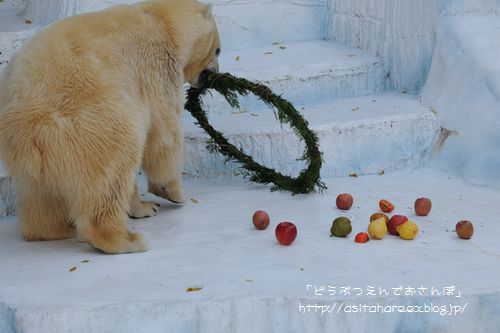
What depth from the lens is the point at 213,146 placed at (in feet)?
18.9

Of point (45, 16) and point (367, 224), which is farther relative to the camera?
point (45, 16)

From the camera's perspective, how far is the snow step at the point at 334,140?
596 cm

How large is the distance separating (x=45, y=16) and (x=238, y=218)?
2.74m

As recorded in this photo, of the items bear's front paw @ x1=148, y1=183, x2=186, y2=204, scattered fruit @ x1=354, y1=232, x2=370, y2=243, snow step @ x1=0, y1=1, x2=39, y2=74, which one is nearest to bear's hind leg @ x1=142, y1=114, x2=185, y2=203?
bear's front paw @ x1=148, y1=183, x2=186, y2=204

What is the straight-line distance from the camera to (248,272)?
4.12 metres

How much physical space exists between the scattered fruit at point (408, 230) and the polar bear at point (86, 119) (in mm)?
1359

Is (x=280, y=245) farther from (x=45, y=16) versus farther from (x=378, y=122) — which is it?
(x=45, y=16)

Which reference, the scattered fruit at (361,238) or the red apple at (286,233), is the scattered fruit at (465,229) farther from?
the red apple at (286,233)

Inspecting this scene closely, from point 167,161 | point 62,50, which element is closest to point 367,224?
point 167,161

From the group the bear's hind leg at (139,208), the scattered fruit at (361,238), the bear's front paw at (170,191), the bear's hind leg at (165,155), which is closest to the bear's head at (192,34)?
the bear's hind leg at (165,155)

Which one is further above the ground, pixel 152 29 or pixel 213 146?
pixel 152 29

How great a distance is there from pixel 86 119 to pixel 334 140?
7.45 ft

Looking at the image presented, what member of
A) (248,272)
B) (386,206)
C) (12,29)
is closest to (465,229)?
(386,206)

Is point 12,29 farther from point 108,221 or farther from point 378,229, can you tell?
point 378,229
